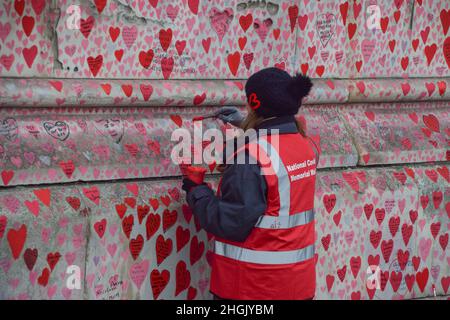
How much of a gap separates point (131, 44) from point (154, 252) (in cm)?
113

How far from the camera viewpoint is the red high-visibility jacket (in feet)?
15.5

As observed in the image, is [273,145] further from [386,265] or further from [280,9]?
[386,265]

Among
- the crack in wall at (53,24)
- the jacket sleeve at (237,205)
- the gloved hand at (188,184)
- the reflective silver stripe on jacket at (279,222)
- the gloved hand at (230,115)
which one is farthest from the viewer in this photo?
the gloved hand at (230,115)

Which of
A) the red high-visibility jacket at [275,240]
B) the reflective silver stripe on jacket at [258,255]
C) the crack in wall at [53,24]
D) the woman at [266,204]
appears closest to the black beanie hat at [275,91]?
the woman at [266,204]

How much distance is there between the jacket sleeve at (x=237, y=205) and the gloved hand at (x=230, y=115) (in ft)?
1.83

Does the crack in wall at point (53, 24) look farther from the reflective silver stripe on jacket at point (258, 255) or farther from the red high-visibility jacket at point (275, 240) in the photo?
the reflective silver stripe on jacket at point (258, 255)

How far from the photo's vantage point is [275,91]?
15.4 ft

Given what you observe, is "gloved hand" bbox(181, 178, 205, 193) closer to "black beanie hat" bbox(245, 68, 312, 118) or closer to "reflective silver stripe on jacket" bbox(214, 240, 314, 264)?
"reflective silver stripe on jacket" bbox(214, 240, 314, 264)

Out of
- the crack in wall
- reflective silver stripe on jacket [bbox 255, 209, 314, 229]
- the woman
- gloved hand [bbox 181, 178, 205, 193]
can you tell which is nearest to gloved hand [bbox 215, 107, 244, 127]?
the woman

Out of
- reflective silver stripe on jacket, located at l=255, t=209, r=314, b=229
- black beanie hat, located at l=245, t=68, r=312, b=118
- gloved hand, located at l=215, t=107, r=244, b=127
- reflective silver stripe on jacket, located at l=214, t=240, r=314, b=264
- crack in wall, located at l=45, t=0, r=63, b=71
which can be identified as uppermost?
crack in wall, located at l=45, t=0, r=63, b=71

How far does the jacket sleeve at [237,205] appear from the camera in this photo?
4637mm

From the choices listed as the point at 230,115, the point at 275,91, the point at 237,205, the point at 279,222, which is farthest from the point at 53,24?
the point at 279,222

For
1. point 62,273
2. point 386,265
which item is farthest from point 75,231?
point 386,265

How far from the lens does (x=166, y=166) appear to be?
548cm
